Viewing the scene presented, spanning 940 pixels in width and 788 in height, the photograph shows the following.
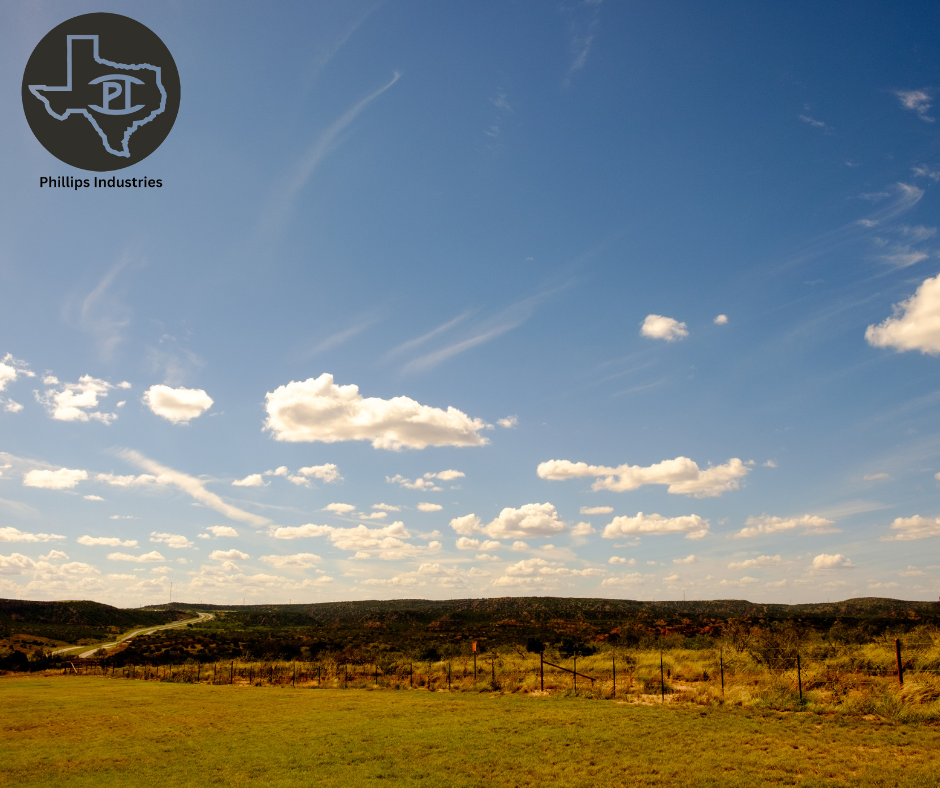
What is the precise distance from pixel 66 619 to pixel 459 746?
149 meters

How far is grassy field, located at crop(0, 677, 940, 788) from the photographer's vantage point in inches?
701

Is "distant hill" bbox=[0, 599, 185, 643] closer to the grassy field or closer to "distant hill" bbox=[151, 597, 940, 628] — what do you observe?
"distant hill" bbox=[151, 597, 940, 628]

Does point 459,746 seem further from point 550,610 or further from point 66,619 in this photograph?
point 66,619

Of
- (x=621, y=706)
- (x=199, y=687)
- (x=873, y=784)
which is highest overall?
(x=873, y=784)

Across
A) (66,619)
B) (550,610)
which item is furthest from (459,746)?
(66,619)

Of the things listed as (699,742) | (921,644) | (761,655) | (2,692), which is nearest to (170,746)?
(699,742)

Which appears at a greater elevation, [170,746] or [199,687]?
[170,746]

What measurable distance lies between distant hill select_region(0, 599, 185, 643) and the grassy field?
301 ft

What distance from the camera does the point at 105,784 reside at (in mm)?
18000

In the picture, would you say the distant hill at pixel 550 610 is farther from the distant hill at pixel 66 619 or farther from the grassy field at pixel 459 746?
the grassy field at pixel 459 746

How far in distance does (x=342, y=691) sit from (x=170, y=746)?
17.3m

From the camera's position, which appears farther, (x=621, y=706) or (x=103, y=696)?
(x=103, y=696)

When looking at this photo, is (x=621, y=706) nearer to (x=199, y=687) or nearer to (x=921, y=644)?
(x=921, y=644)

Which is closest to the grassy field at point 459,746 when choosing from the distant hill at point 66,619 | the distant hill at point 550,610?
the distant hill at point 550,610
